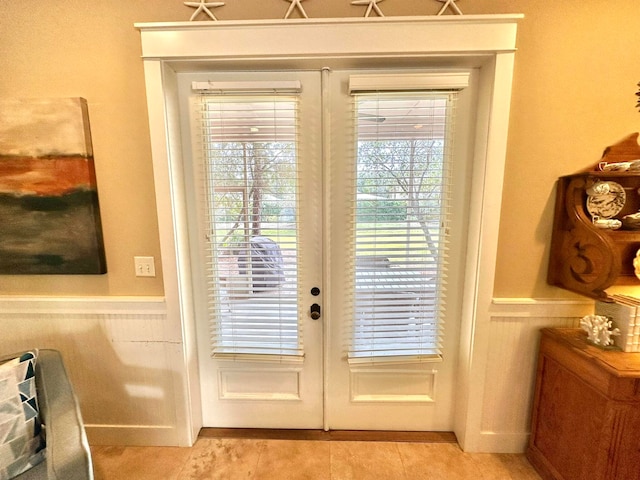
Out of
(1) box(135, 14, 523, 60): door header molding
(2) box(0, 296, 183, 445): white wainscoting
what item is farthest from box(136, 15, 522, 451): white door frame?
(2) box(0, 296, 183, 445): white wainscoting

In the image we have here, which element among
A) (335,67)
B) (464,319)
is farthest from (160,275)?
(464,319)

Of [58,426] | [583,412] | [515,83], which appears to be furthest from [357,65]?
[58,426]

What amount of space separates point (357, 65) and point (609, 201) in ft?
4.50

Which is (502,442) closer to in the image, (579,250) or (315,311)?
(579,250)

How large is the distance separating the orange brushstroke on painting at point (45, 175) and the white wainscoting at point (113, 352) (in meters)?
0.60

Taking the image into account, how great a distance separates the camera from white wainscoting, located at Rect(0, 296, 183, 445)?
5.07ft

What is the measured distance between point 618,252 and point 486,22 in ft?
3.85

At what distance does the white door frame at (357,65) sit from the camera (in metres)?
1.27

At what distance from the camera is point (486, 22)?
1.25 m

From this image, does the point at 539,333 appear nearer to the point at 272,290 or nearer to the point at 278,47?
the point at 272,290

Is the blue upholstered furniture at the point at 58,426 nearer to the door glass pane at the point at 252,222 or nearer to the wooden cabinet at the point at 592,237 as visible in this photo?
the door glass pane at the point at 252,222

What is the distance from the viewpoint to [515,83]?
1336 millimetres

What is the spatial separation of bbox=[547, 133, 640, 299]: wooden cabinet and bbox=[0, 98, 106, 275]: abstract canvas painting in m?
2.42

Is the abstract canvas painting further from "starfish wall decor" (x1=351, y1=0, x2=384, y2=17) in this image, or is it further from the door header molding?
"starfish wall decor" (x1=351, y1=0, x2=384, y2=17)
